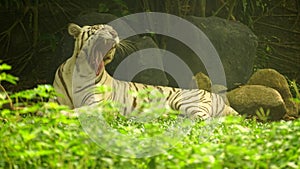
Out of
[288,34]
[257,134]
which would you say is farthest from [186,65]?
[257,134]

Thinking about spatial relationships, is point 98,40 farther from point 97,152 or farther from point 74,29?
point 97,152

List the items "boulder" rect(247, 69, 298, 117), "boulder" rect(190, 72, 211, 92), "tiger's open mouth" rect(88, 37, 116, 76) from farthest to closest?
1. "boulder" rect(247, 69, 298, 117)
2. "boulder" rect(190, 72, 211, 92)
3. "tiger's open mouth" rect(88, 37, 116, 76)

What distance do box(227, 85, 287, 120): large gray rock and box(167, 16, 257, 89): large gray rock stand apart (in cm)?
109

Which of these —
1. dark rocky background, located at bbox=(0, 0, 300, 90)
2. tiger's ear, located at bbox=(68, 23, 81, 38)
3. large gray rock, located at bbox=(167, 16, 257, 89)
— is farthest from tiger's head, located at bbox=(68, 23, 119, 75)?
large gray rock, located at bbox=(167, 16, 257, 89)

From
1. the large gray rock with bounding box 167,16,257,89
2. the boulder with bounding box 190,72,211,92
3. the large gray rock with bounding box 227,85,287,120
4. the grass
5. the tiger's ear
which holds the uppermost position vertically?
the tiger's ear

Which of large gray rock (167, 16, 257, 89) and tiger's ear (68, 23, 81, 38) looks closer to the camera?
tiger's ear (68, 23, 81, 38)

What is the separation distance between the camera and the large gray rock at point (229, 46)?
28.2 ft

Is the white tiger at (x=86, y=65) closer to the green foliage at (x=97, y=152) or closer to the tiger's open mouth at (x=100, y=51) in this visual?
the tiger's open mouth at (x=100, y=51)

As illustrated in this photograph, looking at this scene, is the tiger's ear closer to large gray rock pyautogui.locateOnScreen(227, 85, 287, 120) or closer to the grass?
large gray rock pyautogui.locateOnScreen(227, 85, 287, 120)

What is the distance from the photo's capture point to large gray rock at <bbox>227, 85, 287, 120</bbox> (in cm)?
731

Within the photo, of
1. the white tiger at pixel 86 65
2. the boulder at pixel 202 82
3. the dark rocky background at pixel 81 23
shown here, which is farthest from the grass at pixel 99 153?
the dark rocky background at pixel 81 23

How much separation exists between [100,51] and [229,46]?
3.18 meters

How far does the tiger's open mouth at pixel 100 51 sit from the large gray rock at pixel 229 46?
95.6 inches

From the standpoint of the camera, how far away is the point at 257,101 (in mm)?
7340
